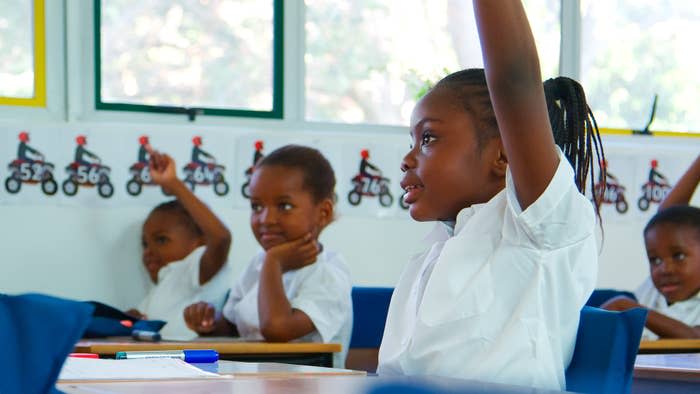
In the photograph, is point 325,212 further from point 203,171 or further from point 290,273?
point 203,171

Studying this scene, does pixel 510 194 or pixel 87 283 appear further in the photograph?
pixel 87 283

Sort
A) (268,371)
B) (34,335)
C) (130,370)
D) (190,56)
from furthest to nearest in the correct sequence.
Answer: (190,56), (268,371), (130,370), (34,335)

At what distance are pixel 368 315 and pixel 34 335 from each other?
9.59 feet

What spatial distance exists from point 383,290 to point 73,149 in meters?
1.25

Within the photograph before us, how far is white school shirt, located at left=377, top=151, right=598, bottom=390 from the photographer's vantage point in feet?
5.07

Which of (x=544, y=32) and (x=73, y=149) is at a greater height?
(x=544, y=32)

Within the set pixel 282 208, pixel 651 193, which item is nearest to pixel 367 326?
pixel 282 208

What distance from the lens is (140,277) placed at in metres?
3.94

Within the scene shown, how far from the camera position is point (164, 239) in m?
3.89

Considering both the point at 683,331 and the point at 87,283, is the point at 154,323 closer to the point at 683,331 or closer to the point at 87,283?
the point at 87,283

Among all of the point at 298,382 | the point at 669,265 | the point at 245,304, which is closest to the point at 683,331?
the point at 669,265

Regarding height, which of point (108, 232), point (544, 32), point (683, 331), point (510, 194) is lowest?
point (683, 331)

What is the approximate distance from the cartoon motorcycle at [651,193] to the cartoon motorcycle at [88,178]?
2.35 m

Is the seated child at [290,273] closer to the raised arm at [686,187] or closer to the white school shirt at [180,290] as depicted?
the white school shirt at [180,290]
